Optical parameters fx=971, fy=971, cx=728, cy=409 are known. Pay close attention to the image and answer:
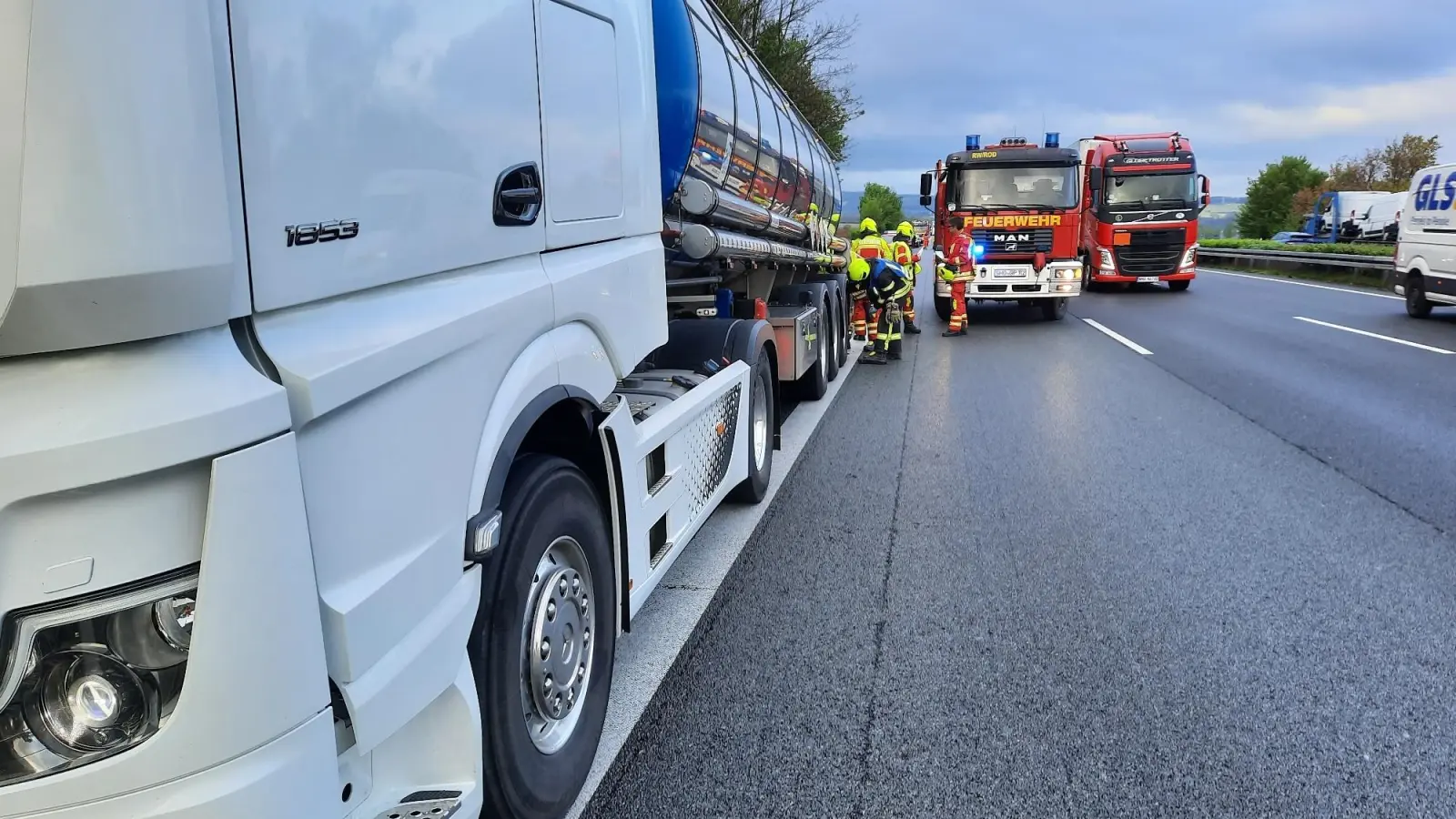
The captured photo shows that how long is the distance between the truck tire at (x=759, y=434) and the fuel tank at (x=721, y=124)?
39.0 inches

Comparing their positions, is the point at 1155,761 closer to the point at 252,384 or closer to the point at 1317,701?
the point at 1317,701

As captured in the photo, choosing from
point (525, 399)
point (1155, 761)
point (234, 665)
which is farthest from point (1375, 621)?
point (234, 665)

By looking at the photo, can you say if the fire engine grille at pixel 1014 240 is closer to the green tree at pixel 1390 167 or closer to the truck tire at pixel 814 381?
Answer: the truck tire at pixel 814 381

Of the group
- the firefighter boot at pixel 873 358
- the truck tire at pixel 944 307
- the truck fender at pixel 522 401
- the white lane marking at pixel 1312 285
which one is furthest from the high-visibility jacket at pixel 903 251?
the white lane marking at pixel 1312 285

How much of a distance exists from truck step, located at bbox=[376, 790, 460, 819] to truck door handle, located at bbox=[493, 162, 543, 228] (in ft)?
4.38

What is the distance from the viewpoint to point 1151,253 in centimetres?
2283

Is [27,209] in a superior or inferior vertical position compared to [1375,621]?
superior

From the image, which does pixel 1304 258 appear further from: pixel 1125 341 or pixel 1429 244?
pixel 1125 341

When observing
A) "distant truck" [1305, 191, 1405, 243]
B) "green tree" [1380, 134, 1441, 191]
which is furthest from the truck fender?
"green tree" [1380, 134, 1441, 191]

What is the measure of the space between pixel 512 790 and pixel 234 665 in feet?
3.68

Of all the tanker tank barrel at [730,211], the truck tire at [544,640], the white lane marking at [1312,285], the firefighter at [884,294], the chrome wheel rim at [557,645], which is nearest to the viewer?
the truck tire at [544,640]

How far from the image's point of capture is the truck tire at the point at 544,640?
237 centimetres

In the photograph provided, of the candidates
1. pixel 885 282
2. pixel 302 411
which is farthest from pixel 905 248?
pixel 302 411

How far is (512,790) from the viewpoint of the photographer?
2.44 m
